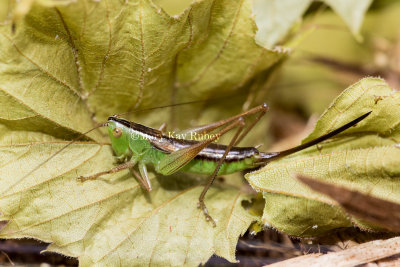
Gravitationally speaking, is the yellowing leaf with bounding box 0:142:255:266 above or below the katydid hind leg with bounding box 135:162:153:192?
below

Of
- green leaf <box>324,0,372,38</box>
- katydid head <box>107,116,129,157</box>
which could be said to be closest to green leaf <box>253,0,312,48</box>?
green leaf <box>324,0,372,38</box>

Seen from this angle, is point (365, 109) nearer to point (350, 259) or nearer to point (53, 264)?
point (350, 259)

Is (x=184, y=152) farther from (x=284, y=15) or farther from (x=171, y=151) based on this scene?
(x=284, y=15)

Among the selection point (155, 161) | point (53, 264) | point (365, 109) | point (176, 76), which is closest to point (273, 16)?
point (176, 76)

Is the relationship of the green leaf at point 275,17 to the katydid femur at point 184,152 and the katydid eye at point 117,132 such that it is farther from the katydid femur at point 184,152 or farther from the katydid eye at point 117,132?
the katydid eye at point 117,132

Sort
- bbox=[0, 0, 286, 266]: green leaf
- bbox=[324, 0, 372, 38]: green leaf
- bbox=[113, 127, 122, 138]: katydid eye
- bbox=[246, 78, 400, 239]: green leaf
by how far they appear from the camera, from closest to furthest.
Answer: bbox=[0, 0, 286, 266]: green leaf
bbox=[246, 78, 400, 239]: green leaf
bbox=[113, 127, 122, 138]: katydid eye
bbox=[324, 0, 372, 38]: green leaf

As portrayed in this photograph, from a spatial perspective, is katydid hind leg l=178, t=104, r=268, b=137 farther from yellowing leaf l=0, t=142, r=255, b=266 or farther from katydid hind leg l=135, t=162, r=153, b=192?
yellowing leaf l=0, t=142, r=255, b=266

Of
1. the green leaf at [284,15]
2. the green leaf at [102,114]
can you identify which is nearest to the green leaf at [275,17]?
the green leaf at [284,15]

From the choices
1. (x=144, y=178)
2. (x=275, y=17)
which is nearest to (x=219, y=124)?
(x=144, y=178)
